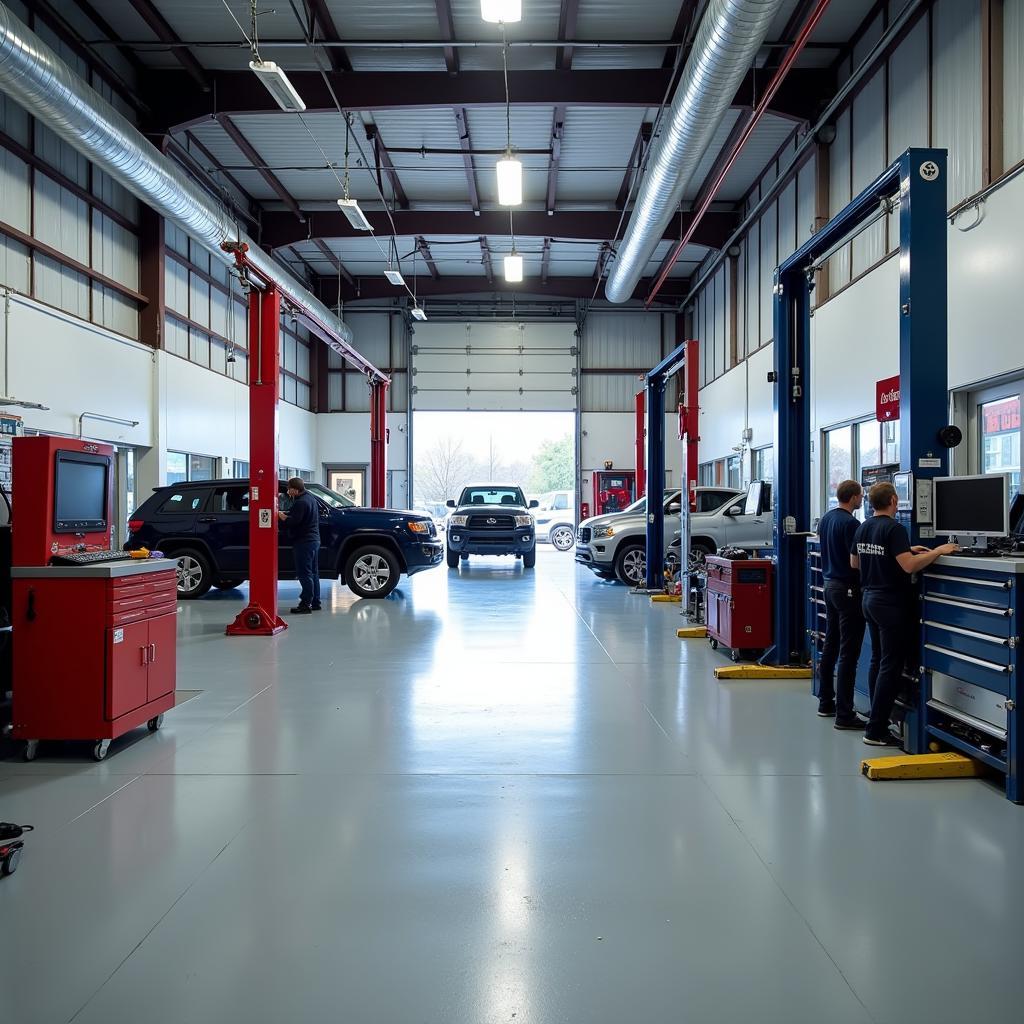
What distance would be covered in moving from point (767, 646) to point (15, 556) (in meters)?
5.49

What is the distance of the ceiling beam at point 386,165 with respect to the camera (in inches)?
548

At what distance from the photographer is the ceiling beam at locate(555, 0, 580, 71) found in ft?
34.0

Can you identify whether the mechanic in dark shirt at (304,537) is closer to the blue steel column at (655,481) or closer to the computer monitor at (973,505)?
the blue steel column at (655,481)

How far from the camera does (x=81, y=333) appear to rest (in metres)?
12.1

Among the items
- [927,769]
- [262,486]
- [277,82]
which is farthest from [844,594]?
[277,82]

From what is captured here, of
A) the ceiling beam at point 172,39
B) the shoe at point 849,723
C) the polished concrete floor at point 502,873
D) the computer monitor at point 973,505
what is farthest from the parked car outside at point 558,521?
the computer monitor at point 973,505

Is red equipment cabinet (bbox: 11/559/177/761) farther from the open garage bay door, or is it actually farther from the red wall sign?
the open garage bay door

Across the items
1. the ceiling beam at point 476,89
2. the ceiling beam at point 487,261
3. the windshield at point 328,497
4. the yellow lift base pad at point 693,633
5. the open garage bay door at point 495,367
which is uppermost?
the ceiling beam at point 487,261

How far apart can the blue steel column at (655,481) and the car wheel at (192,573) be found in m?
6.25

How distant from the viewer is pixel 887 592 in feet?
14.1

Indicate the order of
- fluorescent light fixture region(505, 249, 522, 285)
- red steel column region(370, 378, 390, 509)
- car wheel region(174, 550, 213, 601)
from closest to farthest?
car wheel region(174, 550, 213, 601) < fluorescent light fixture region(505, 249, 522, 285) < red steel column region(370, 378, 390, 509)

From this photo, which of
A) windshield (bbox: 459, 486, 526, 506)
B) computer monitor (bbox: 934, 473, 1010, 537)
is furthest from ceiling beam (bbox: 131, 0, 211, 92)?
computer monitor (bbox: 934, 473, 1010, 537)

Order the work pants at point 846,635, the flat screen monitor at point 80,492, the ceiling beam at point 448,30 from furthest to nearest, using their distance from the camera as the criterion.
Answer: the ceiling beam at point 448,30, the work pants at point 846,635, the flat screen monitor at point 80,492

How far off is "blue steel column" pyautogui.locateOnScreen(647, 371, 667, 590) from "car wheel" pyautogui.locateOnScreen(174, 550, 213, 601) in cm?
625
